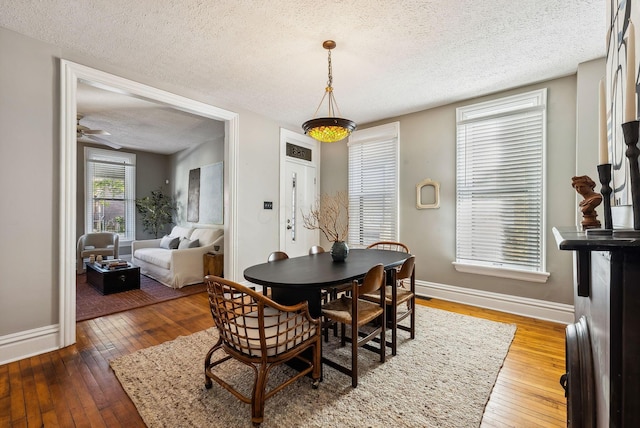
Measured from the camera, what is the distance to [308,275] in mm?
2033

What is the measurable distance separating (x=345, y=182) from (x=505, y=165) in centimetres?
235

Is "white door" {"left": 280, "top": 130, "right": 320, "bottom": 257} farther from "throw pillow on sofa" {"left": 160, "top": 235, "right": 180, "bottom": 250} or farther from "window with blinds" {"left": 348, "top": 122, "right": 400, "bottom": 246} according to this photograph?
"throw pillow on sofa" {"left": 160, "top": 235, "right": 180, "bottom": 250}

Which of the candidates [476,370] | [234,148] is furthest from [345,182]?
[476,370]

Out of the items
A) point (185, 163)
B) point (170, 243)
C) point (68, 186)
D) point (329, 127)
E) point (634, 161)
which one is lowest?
point (170, 243)

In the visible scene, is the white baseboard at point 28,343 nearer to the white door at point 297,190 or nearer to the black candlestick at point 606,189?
the white door at point 297,190

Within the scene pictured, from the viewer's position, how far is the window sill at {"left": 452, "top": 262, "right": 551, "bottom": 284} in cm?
316

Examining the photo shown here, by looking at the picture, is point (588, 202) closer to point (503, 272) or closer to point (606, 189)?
point (606, 189)

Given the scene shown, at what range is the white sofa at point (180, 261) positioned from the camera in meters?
4.36

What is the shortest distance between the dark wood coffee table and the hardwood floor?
110cm

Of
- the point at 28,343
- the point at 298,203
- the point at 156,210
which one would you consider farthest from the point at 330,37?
the point at 156,210

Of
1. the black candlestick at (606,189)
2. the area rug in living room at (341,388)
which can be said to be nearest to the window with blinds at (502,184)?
the area rug in living room at (341,388)

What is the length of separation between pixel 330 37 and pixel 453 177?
7.95ft

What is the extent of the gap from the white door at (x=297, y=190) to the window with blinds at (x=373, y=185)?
2.43 ft

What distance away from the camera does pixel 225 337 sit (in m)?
1.74
